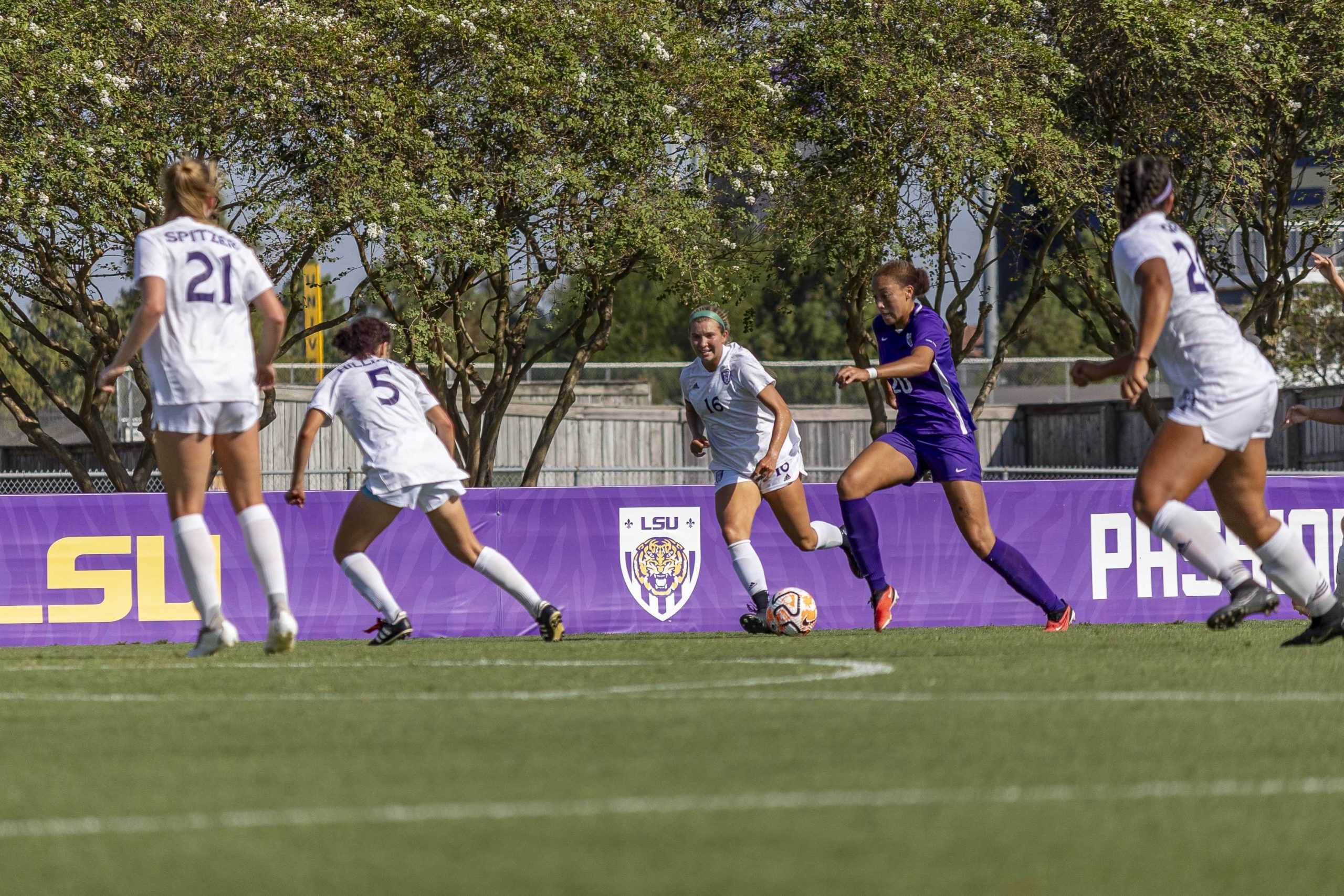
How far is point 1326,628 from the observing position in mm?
7836

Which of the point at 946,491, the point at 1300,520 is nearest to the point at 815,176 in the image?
the point at 1300,520

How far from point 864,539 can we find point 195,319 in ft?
14.0

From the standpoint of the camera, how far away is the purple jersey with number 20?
10562 mm

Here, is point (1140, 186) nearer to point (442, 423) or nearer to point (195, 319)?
point (195, 319)

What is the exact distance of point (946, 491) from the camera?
10547 millimetres

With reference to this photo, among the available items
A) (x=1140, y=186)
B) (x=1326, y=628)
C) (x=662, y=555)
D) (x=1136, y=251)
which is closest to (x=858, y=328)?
(x=662, y=555)

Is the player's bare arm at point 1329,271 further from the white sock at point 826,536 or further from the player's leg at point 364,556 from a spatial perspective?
the player's leg at point 364,556

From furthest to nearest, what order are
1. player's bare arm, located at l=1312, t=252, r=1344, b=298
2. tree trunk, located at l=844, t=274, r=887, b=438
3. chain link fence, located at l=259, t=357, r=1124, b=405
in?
1. chain link fence, located at l=259, t=357, r=1124, b=405
2. tree trunk, located at l=844, t=274, r=887, b=438
3. player's bare arm, located at l=1312, t=252, r=1344, b=298

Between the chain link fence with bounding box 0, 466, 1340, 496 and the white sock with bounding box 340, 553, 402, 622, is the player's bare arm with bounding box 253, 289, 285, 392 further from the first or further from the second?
the chain link fence with bounding box 0, 466, 1340, 496

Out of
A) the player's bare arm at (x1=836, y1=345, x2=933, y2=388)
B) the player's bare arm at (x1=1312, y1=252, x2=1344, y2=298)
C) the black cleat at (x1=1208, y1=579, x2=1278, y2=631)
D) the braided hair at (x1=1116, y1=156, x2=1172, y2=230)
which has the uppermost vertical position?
the braided hair at (x1=1116, y1=156, x2=1172, y2=230)

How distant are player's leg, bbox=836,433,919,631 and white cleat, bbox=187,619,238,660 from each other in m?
3.88

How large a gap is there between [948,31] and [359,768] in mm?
17690

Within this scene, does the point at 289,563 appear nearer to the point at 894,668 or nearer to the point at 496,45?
the point at 894,668

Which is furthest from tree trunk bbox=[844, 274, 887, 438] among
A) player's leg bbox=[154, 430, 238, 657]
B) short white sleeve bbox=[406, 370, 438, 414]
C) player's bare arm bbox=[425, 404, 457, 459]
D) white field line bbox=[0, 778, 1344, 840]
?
white field line bbox=[0, 778, 1344, 840]
